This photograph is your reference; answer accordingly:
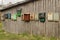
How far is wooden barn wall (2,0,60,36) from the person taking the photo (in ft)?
38.5

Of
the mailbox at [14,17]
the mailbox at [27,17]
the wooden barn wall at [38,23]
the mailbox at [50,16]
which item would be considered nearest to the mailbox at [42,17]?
the wooden barn wall at [38,23]

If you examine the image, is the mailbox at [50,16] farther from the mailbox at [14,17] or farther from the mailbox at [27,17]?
the mailbox at [14,17]

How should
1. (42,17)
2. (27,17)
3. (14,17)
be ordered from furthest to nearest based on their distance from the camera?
(14,17)
(27,17)
(42,17)

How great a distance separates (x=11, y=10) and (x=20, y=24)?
1764mm

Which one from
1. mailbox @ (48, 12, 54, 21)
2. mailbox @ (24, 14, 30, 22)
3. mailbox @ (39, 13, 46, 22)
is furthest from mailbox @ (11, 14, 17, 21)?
mailbox @ (48, 12, 54, 21)

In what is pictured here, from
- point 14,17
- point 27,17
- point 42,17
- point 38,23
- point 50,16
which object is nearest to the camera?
point 50,16

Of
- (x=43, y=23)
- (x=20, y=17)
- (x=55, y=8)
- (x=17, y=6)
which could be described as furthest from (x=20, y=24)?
(x=55, y=8)

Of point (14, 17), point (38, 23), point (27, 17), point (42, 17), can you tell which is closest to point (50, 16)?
point (42, 17)

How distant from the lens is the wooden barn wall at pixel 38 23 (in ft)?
38.5

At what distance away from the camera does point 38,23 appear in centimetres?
1294

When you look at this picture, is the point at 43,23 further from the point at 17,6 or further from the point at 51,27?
the point at 17,6

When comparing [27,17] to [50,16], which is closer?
[50,16]

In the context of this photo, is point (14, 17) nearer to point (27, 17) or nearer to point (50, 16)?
point (27, 17)

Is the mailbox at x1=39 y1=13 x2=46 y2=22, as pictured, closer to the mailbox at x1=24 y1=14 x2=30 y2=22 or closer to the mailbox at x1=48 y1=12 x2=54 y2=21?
the mailbox at x1=48 y1=12 x2=54 y2=21
